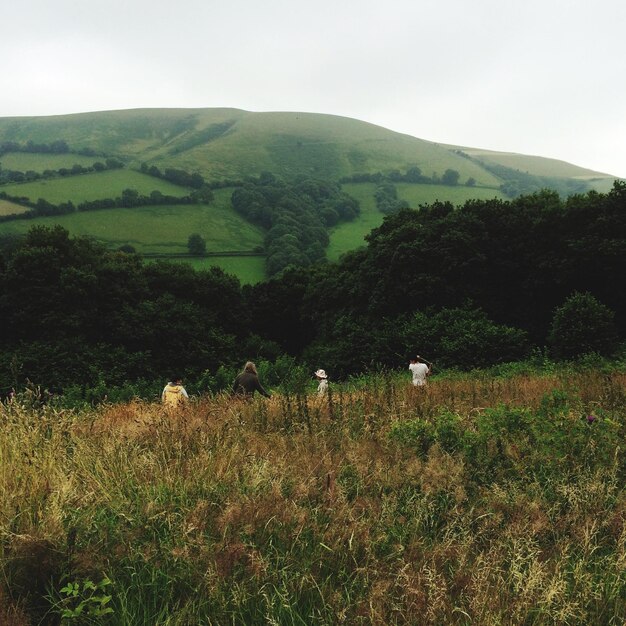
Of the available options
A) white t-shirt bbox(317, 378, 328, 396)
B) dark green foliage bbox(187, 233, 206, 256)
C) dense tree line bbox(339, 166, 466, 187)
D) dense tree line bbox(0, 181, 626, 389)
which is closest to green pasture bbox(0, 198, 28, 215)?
dark green foliage bbox(187, 233, 206, 256)

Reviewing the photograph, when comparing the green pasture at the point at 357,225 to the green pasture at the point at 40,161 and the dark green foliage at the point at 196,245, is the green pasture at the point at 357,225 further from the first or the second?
the green pasture at the point at 40,161

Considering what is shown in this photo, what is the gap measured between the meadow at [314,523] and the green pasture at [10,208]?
98556 mm

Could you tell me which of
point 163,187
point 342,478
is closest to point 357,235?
point 163,187

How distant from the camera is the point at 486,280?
34.8 m

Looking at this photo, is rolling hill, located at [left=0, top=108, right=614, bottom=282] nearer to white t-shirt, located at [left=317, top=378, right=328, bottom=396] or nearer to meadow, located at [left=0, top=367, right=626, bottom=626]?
white t-shirt, located at [left=317, top=378, right=328, bottom=396]

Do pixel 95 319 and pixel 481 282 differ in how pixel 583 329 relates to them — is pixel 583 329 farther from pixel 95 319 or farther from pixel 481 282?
pixel 95 319

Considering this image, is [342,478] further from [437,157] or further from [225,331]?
[437,157]

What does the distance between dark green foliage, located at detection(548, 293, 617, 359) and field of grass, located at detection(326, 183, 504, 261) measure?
65.5m

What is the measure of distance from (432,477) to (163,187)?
124044mm

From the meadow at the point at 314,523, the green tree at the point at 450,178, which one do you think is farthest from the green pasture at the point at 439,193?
Result: the meadow at the point at 314,523

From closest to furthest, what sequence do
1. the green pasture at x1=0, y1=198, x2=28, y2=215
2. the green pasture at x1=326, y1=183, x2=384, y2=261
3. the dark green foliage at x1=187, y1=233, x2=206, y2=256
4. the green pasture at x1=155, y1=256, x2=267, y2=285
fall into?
the green pasture at x1=155, y1=256, x2=267, y2=285, the dark green foliage at x1=187, y1=233, x2=206, y2=256, the green pasture at x1=0, y1=198, x2=28, y2=215, the green pasture at x1=326, y1=183, x2=384, y2=261

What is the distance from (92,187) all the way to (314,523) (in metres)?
120

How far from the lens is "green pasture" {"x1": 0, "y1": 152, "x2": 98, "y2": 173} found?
136 metres

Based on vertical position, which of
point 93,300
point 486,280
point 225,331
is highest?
point 486,280
